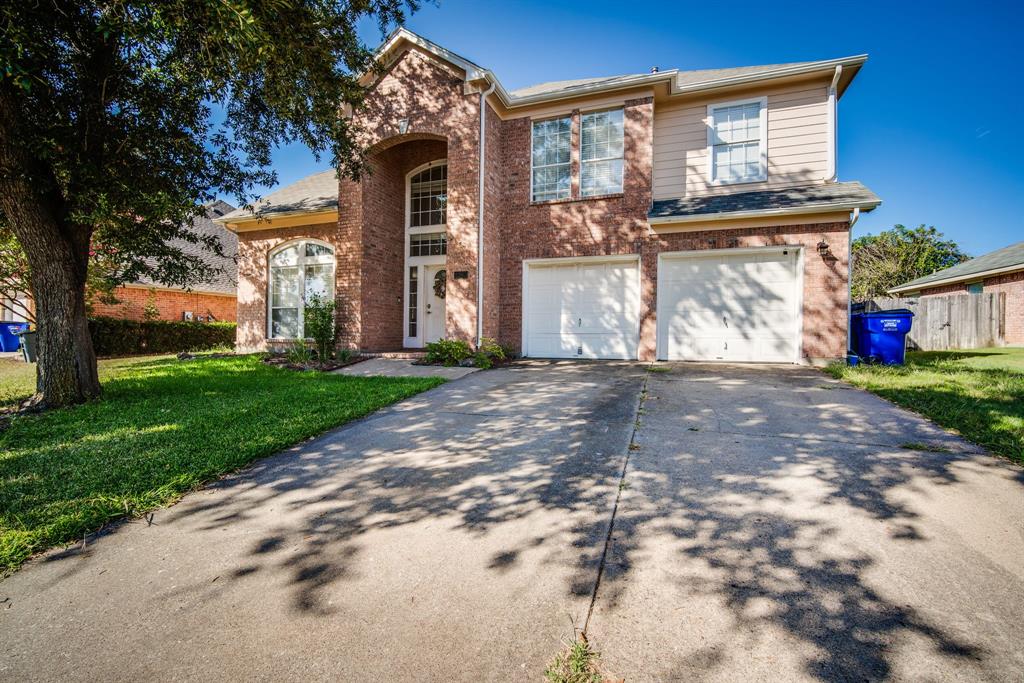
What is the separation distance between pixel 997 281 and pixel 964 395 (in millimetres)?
17192

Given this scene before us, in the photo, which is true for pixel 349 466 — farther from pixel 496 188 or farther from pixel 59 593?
pixel 496 188

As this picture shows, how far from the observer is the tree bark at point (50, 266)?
5.03 m

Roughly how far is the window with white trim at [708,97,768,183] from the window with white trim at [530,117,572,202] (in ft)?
10.3

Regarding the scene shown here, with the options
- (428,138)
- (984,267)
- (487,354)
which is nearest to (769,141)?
(428,138)

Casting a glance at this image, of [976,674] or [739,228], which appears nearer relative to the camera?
[976,674]

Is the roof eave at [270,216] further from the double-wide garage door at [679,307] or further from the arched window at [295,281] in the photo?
Answer: the double-wide garage door at [679,307]

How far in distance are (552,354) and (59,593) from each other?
866 cm

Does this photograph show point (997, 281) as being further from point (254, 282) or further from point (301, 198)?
point (254, 282)

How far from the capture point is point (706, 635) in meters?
1.62

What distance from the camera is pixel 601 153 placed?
973cm

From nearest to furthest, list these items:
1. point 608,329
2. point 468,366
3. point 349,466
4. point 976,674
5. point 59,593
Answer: point 976,674
point 59,593
point 349,466
point 468,366
point 608,329

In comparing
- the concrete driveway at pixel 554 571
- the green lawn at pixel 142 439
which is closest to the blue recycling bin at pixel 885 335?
the concrete driveway at pixel 554 571

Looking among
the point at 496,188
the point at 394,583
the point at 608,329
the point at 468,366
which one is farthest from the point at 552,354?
the point at 394,583

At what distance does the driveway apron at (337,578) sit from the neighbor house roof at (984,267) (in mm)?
20638
